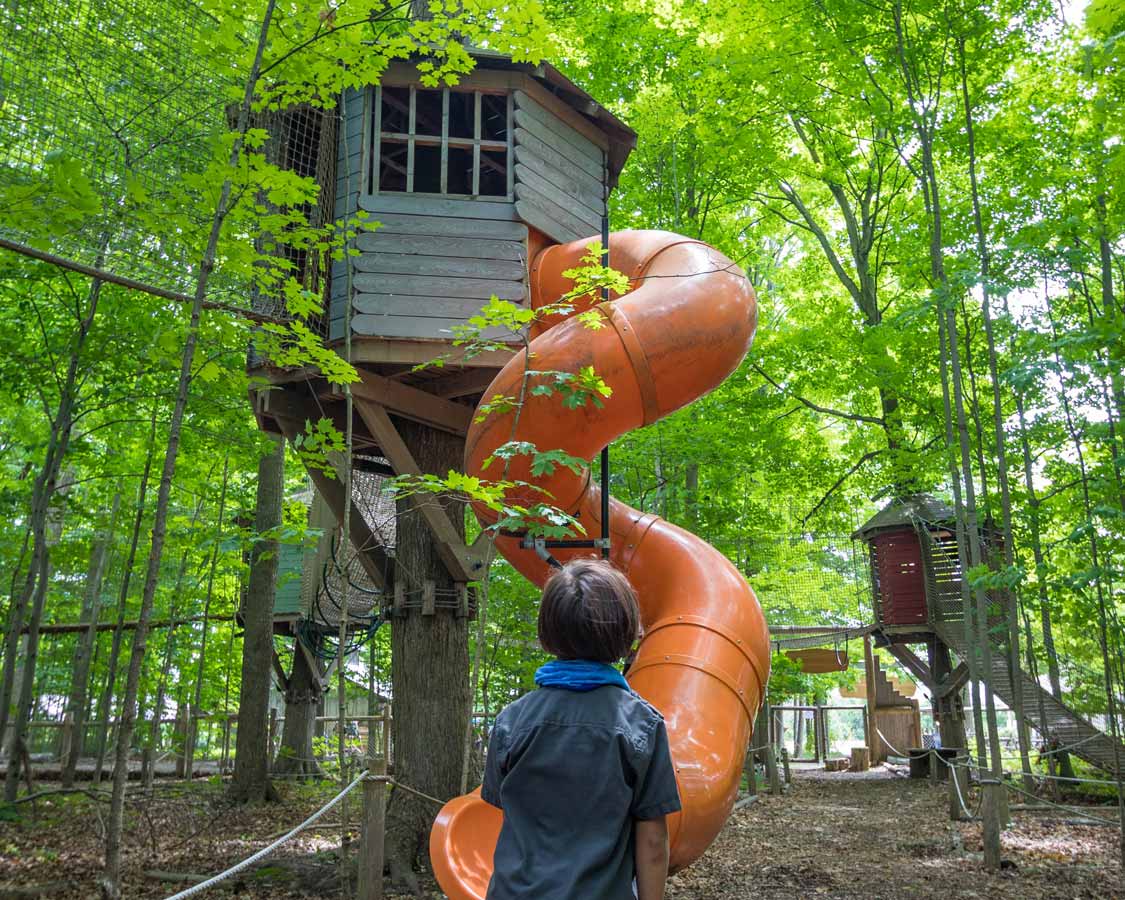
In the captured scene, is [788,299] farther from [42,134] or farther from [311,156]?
[42,134]

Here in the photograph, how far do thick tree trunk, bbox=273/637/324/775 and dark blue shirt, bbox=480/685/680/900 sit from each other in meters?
13.1

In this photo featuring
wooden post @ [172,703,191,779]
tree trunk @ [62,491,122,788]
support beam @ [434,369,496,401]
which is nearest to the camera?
support beam @ [434,369,496,401]

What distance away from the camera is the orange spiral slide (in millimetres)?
4469

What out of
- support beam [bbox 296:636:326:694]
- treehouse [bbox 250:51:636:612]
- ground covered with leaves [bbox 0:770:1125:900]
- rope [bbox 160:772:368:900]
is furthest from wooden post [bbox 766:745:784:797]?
rope [bbox 160:772:368:900]

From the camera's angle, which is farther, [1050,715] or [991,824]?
[1050,715]

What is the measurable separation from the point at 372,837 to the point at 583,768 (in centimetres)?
301

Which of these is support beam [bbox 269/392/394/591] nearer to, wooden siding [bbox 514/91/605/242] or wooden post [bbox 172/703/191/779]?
wooden siding [bbox 514/91/605/242]

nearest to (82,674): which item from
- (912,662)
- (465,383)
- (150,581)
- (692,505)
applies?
(465,383)

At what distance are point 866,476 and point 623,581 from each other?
13074mm

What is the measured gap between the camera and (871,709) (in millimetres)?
18109

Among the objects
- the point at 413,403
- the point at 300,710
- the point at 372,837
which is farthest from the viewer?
the point at 300,710

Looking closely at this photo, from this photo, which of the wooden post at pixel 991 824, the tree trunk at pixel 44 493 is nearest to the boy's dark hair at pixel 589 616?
the tree trunk at pixel 44 493

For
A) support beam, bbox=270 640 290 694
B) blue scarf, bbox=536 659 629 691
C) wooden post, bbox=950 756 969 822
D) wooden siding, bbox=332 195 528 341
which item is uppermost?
wooden siding, bbox=332 195 528 341

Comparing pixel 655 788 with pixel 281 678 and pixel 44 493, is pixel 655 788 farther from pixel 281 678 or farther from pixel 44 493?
pixel 281 678
